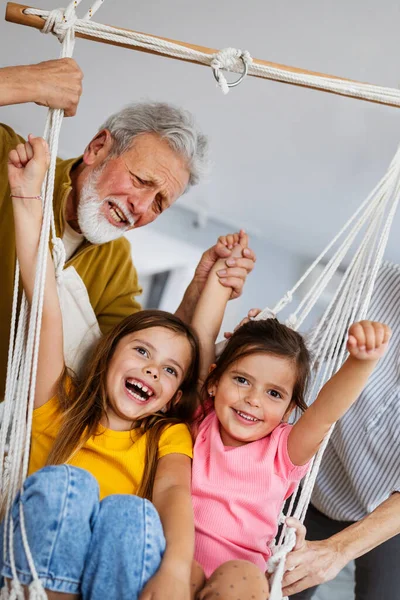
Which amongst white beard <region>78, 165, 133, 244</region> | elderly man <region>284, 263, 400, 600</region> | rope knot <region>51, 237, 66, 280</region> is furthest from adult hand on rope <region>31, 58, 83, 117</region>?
elderly man <region>284, 263, 400, 600</region>

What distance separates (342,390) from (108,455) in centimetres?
45

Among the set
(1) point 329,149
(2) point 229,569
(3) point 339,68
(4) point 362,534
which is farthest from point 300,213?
(2) point 229,569

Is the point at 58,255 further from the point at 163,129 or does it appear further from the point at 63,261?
the point at 163,129

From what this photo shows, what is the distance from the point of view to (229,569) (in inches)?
39.4

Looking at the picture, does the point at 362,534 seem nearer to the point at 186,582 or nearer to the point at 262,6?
the point at 186,582

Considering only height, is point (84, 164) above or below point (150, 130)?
below

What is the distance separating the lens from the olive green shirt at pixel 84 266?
5.28 feet

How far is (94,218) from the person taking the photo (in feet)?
5.26

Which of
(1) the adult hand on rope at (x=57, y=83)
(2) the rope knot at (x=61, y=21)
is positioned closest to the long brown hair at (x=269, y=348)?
(1) the adult hand on rope at (x=57, y=83)

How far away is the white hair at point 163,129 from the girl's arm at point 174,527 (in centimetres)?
78

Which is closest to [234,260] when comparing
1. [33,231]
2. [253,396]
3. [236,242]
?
[236,242]

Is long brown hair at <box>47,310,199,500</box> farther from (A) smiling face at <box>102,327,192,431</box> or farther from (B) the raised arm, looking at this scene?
(B) the raised arm

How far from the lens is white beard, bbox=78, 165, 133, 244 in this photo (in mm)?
1605

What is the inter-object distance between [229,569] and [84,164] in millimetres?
1082
